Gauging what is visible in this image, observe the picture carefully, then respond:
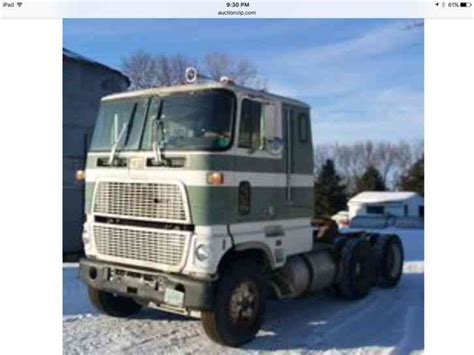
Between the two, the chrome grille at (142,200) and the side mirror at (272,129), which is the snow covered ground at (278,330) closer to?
the chrome grille at (142,200)

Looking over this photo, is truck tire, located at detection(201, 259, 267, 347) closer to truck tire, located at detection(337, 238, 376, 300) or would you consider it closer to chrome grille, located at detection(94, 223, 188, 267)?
chrome grille, located at detection(94, 223, 188, 267)

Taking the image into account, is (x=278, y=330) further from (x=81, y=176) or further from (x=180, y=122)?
(x=81, y=176)

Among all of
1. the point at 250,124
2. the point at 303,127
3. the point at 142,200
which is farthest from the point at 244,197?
the point at 303,127

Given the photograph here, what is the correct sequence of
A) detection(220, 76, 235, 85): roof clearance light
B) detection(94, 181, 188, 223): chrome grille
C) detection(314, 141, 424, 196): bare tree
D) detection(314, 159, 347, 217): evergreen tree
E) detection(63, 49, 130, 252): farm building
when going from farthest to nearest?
detection(314, 159, 347, 217): evergreen tree, detection(220, 76, 235, 85): roof clearance light, detection(94, 181, 188, 223): chrome grille, detection(63, 49, 130, 252): farm building, detection(314, 141, 424, 196): bare tree

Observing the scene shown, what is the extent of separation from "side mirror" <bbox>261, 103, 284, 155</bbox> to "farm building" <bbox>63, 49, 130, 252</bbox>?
1.46m

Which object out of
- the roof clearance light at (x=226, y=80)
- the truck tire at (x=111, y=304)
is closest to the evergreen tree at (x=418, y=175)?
the roof clearance light at (x=226, y=80)

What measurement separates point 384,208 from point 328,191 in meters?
5.82

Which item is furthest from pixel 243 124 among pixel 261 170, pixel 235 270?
pixel 235 270

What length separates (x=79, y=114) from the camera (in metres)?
5.57

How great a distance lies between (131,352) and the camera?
4867mm

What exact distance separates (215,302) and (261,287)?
0.73 m

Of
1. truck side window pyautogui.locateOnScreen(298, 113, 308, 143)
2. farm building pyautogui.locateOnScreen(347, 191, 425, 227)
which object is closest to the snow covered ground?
farm building pyautogui.locateOnScreen(347, 191, 425, 227)

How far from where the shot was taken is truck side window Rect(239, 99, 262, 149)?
5230mm
